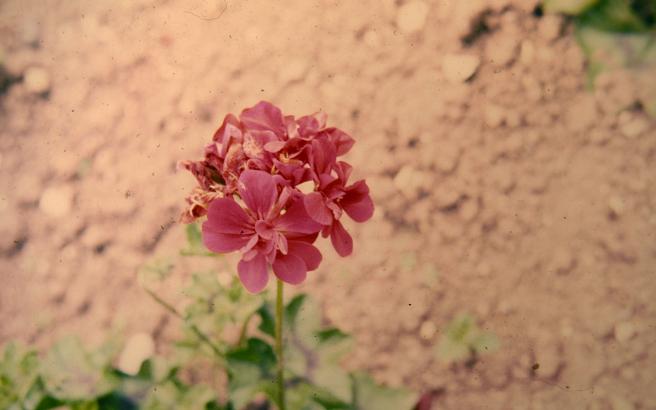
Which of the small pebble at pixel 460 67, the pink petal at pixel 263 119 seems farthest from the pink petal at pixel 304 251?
the small pebble at pixel 460 67

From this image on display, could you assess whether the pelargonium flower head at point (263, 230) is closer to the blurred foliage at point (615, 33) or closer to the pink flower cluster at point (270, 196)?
the pink flower cluster at point (270, 196)

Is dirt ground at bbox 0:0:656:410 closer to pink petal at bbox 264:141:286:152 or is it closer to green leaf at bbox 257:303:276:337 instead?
green leaf at bbox 257:303:276:337

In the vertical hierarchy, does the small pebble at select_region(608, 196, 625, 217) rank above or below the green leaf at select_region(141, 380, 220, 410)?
above

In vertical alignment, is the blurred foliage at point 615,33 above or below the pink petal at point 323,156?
below

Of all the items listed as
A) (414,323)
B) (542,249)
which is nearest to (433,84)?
(542,249)

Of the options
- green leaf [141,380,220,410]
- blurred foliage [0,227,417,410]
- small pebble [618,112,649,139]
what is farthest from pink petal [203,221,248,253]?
small pebble [618,112,649,139]

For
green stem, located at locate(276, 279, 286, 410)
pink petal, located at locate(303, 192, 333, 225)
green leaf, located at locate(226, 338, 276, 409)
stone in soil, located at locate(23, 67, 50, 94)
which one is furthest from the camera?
stone in soil, located at locate(23, 67, 50, 94)
